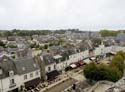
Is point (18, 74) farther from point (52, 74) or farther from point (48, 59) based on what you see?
point (52, 74)

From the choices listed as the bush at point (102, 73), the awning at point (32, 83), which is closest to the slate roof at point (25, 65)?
the awning at point (32, 83)

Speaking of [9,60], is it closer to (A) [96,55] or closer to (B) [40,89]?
(B) [40,89]

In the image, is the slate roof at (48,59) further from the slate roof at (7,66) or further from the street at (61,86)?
the slate roof at (7,66)

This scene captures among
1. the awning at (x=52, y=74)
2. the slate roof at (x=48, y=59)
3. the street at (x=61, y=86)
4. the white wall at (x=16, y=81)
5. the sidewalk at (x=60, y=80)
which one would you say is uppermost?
the slate roof at (x=48, y=59)

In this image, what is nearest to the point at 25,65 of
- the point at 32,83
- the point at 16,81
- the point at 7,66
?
the point at 32,83

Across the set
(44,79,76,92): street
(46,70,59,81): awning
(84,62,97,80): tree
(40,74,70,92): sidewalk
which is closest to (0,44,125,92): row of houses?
(46,70,59,81): awning

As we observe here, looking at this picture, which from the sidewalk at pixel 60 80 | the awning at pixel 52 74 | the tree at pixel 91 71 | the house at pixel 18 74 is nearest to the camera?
the house at pixel 18 74

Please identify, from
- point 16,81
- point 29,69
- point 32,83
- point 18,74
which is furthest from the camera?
point 32,83

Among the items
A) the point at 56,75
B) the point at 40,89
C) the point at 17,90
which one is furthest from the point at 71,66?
the point at 17,90
